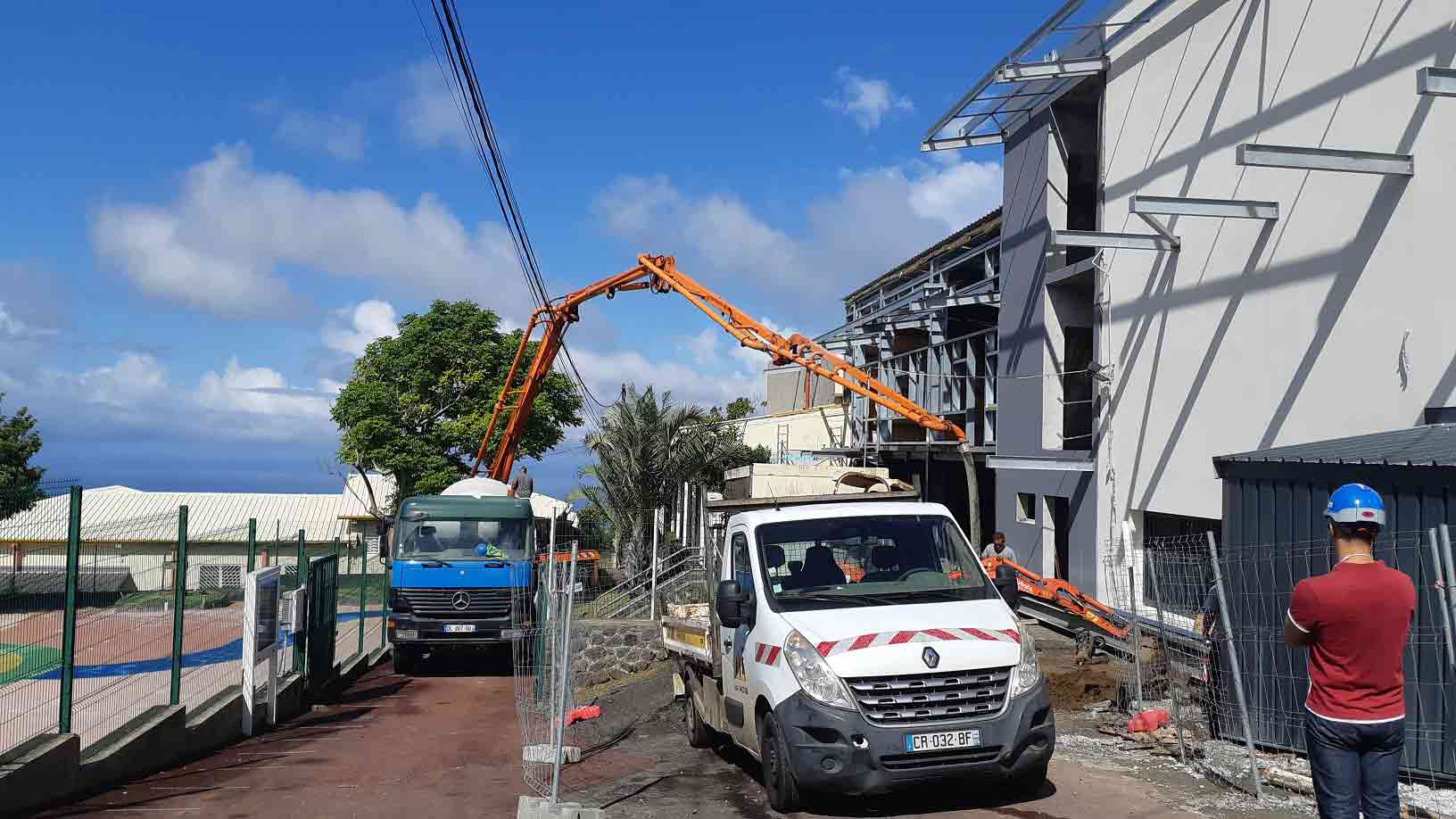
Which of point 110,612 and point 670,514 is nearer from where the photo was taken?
point 110,612

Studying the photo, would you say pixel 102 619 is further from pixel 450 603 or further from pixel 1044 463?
pixel 1044 463

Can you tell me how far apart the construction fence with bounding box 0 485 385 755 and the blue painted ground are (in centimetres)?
1

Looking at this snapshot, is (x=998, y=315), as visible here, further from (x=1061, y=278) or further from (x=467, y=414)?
(x=467, y=414)

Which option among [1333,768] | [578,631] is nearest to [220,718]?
[578,631]

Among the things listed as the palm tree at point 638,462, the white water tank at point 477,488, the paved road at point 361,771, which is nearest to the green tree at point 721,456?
the palm tree at point 638,462

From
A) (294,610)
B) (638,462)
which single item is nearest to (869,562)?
(294,610)

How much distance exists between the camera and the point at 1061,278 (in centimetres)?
1953

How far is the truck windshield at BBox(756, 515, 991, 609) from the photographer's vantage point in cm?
862

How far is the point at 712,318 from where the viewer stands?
26953 mm

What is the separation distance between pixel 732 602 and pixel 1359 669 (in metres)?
4.45

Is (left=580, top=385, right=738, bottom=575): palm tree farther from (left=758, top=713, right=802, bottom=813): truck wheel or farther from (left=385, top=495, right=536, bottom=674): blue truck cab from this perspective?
(left=758, top=713, right=802, bottom=813): truck wheel

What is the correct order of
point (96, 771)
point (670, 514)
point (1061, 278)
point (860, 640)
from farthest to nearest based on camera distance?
point (670, 514) → point (1061, 278) → point (96, 771) → point (860, 640)

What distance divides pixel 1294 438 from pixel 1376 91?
12.5 feet

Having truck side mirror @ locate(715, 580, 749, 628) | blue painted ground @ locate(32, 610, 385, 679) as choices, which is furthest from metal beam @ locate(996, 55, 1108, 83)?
blue painted ground @ locate(32, 610, 385, 679)
